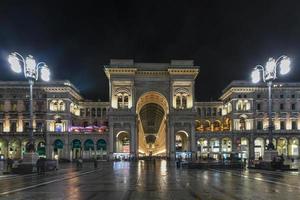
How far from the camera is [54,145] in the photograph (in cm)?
12100

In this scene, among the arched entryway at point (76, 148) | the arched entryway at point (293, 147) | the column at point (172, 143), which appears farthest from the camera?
the arched entryway at point (293, 147)

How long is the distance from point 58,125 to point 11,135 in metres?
12.4

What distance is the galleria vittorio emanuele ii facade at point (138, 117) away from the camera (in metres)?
115

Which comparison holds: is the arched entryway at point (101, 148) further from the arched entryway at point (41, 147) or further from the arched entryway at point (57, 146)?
the arched entryway at point (41, 147)

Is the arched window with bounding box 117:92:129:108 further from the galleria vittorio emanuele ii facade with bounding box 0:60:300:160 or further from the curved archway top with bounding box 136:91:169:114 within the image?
the curved archway top with bounding box 136:91:169:114

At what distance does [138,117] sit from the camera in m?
126

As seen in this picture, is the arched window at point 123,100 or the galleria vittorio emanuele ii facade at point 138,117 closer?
the galleria vittorio emanuele ii facade at point 138,117

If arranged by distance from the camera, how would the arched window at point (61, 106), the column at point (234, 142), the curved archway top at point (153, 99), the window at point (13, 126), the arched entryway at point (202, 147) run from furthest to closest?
the arched entryway at point (202, 147), the arched window at point (61, 106), the column at point (234, 142), the window at point (13, 126), the curved archway top at point (153, 99)

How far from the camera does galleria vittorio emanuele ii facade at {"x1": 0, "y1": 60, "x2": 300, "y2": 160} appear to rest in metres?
115

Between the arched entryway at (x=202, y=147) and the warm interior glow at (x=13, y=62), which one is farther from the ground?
the warm interior glow at (x=13, y=62)

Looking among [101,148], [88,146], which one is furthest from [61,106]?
[101,148]

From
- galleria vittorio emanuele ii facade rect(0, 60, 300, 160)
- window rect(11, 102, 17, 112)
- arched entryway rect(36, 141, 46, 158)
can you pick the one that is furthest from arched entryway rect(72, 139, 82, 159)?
window rect(11, 102, 17, 112)

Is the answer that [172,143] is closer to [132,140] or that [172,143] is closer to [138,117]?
[132,140]

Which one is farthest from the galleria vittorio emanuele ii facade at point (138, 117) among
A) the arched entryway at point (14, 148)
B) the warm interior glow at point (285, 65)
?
the warm interior glow at point (285, 65)
